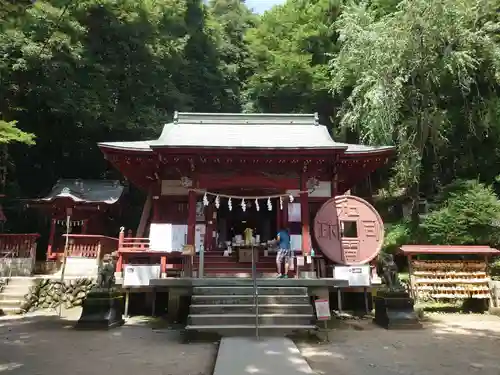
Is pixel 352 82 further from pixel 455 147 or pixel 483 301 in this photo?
pixel 483 301

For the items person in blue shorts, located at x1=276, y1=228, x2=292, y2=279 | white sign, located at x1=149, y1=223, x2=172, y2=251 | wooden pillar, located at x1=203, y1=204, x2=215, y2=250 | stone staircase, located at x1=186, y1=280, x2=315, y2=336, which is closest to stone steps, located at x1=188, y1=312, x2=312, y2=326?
stone staircase, located at x1=186, y1=280, x2=315, y2=336

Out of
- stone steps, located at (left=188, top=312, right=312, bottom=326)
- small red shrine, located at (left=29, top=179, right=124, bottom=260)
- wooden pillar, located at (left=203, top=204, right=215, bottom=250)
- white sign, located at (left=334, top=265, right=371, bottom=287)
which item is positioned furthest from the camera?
small red shrine, located at (left=29, top=179, right=124, bottom=260)

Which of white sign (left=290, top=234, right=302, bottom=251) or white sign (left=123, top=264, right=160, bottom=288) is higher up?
white sign (left=290, top=234, right=302, bottom=251)

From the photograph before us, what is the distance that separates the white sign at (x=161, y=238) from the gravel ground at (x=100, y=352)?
2.34 meters

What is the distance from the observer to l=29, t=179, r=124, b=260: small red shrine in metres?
17.2

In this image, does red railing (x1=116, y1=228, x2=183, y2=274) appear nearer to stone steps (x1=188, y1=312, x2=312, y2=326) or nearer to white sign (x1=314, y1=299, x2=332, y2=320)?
stone steps (x1=188, y1=312, x2=312, y2=326)

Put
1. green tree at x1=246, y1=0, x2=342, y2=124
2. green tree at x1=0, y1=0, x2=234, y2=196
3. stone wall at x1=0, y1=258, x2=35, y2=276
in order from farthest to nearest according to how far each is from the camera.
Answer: green tree at x1=246, y1=0, x2=342, y2=124 < green tree at x1=0, y1=0, x2=234, y2=196 < stone wall at x1=0, y1=258, x2=35, y2=276

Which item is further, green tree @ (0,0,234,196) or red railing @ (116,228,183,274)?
green tree @ (0,0,234,196)

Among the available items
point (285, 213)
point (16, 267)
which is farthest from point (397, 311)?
point (16, 267)

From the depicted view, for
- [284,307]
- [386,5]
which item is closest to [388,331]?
[284,307]

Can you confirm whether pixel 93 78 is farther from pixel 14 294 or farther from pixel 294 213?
pixel 294 213

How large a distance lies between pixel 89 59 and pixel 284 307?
61.1 ft

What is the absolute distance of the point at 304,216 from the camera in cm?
1123

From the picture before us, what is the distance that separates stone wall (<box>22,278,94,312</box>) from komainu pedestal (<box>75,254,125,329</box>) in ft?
15.0
